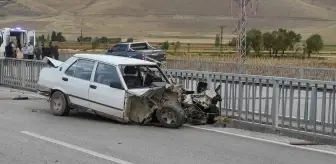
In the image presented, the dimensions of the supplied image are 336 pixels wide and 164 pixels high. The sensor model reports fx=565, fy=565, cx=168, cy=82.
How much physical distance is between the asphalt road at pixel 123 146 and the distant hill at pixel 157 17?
13369cm

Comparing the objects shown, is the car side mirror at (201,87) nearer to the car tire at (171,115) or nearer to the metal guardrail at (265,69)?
the car tire at (171,115)

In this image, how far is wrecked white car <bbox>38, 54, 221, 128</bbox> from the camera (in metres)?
11.6

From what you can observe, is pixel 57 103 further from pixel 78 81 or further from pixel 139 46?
pixel 139 46

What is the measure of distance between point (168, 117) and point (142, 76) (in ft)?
5.03

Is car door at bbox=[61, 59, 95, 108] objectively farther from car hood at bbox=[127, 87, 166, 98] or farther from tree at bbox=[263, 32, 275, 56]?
tree at bbox=[263, 32, 275, 56]

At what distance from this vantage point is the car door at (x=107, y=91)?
11625 mm

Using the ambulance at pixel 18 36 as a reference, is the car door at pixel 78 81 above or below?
below

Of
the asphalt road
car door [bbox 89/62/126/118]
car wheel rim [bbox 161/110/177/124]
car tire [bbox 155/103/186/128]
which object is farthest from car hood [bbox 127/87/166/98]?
the asphalt road

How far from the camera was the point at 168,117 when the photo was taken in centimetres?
1141

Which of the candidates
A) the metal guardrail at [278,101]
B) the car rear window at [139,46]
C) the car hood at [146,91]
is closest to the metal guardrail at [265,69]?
the car rear window at [139,46]

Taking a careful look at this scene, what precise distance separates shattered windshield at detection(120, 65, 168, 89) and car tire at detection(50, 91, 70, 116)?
5.09 ft

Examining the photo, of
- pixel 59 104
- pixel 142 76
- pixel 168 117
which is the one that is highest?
pixel 142 76

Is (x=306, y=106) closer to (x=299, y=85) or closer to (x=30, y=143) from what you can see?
(x=299, y=85)

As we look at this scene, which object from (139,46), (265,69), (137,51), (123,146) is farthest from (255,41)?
(123,146)
